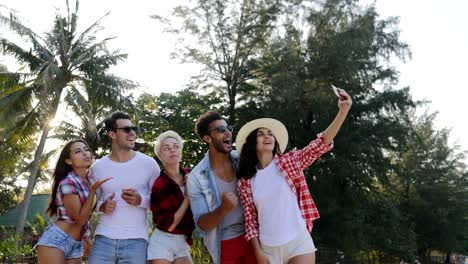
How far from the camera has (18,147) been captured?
19.5 meters

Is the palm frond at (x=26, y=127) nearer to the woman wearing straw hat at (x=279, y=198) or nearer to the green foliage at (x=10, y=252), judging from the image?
the green foliage at (x=10, y=252)

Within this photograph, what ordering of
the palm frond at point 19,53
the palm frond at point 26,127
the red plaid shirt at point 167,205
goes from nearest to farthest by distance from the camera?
the red plaid shirt at point 167,205, the palm frond at point 19,53, the palm frond at point 26,127

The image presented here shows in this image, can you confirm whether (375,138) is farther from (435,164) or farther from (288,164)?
(288,164)

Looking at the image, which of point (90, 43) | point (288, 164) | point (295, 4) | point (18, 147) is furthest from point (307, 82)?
point (288, 164)

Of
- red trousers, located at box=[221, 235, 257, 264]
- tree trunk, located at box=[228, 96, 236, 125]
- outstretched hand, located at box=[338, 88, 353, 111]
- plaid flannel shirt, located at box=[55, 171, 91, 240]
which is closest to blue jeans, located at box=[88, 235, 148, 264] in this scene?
plaid flannel shirt, located at box=[55, 171, 91, 240]

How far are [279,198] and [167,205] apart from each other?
0.88 m

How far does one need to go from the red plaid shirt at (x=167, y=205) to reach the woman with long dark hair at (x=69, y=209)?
1.42 feet

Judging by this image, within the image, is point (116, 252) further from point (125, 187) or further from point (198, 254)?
point (198, 254)

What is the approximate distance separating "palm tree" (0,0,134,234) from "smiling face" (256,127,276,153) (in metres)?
14.6

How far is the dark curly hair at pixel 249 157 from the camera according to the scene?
3.82 metres

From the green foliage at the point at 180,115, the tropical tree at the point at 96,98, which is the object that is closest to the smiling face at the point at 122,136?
the tropical tree at the point at 96,98

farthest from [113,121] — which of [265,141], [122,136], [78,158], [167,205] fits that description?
[265,141]

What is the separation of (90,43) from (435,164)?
89.3 feet

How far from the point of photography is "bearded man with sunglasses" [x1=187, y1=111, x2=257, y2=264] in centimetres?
371
